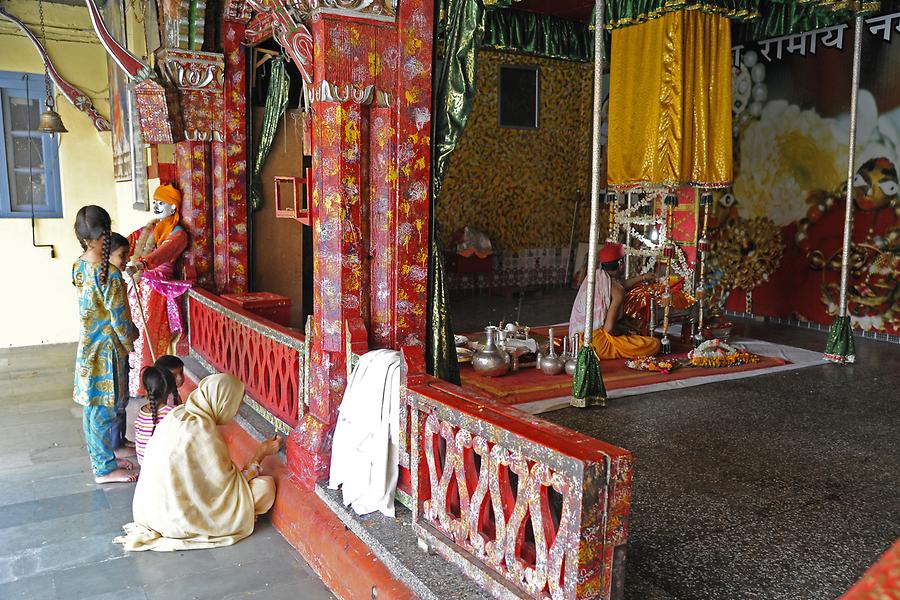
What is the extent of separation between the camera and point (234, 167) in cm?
625

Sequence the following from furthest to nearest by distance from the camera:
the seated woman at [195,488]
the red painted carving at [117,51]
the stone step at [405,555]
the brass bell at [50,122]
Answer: the brass bell at [50,122] → the red painted carving at [117,51] → the seated woman at [195,488] → the stone step at [405,555]

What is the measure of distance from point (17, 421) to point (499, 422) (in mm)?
4950

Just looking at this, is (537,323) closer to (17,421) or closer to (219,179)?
(219,179)

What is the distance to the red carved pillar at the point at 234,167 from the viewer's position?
20.0ft

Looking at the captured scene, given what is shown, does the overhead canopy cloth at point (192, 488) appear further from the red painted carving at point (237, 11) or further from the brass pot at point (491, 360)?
the red painted carving at point (237, 11)

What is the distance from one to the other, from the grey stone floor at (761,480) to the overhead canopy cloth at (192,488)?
205cm

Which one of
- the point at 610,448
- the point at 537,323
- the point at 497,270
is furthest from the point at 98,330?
the point at 497,270

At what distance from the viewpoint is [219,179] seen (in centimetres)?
631

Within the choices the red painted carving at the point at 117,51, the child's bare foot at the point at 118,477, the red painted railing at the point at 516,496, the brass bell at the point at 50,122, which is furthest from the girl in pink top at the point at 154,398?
the brass bell at the point at 50,122

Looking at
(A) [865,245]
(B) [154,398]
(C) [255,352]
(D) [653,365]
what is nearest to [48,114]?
(C) [255,352]

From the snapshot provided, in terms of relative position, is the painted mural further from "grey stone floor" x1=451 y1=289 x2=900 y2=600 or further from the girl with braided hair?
the girl with braided hair

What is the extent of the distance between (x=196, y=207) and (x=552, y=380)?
3.45m

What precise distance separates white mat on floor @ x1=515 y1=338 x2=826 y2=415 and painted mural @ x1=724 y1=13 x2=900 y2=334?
4.93 feet

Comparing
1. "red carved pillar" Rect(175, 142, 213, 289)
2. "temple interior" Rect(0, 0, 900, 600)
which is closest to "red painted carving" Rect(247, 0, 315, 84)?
"temple interior" Rect(0, 0, 900, 600)
